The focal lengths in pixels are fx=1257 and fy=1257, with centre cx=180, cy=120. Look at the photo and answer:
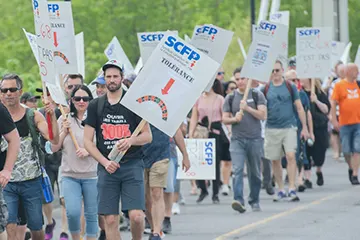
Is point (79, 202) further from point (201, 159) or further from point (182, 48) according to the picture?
point (201, 159)

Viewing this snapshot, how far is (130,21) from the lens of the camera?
43812 mm

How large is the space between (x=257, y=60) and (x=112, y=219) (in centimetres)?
687

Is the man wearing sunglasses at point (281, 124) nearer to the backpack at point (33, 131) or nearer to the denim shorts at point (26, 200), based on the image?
the backpack at point (33, 131)

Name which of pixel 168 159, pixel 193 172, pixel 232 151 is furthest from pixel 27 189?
pixel 193 172

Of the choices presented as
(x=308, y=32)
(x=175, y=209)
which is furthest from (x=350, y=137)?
(x=175, y=209)

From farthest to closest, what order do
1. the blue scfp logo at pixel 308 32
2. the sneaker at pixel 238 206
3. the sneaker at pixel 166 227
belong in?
the blue scfp logo at pixel 308 32 < the sneaker at pixel 238 206 < the sneaker at pixel 166 227

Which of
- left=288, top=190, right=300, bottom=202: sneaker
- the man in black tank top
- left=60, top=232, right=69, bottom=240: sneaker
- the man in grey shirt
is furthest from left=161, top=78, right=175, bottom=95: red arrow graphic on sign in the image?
left=288, top=190, right=300, bottom=202: sneaker

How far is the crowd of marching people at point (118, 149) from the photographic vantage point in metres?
11.3

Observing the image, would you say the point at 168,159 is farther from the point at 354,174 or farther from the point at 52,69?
the point at 354,174

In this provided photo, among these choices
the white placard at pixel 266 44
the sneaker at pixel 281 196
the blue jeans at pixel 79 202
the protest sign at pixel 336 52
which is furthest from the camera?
the protest sign at pixel 336 52

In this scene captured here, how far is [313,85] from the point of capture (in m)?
21.6

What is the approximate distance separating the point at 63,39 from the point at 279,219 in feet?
11.7

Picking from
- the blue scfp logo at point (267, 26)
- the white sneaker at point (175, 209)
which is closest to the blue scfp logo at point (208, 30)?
the blue scfp logo at point (267, 26)

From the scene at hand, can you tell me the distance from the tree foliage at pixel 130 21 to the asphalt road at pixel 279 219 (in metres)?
16.5
